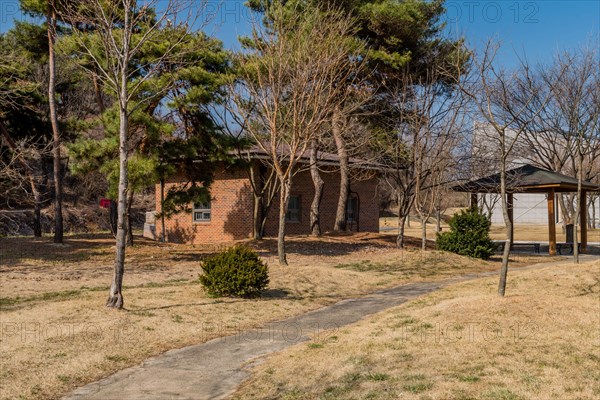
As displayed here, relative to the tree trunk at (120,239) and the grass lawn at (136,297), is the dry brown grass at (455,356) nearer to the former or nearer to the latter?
the grass lawn at (136,297)

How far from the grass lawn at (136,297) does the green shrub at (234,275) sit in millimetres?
282

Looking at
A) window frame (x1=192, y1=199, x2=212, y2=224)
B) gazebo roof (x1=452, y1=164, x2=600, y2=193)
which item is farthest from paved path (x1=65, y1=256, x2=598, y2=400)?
window frame (x1=192, y1=199, x2=212, y2=224)

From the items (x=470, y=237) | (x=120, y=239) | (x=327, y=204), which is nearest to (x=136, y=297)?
(x=120, y=239)

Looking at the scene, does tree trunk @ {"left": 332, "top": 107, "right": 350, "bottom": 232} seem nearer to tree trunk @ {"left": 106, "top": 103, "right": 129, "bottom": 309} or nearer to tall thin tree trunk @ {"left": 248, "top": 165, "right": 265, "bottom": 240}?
tall thin tree trunk @ {"left": 248, "top": 165, "right": 265, "bottom": 240}

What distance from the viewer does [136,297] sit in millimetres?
14203

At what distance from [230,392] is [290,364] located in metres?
1.35

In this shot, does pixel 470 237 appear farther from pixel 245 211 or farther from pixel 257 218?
pixel 245 211

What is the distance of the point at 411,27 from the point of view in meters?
28.0

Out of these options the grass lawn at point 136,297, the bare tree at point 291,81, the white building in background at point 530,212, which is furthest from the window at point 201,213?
the white building in background at point 530,212

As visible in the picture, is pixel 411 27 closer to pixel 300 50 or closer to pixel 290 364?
pixel 300 50

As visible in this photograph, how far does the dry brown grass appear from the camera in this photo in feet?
25.7

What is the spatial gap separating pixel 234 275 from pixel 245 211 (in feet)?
51.4

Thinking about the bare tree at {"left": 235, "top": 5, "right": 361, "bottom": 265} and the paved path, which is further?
the bare tree at {"left": 235, "top": 5, "right": 361, "bottom": 265}

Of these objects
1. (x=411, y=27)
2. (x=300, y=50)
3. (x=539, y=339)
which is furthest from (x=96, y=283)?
(x=411, y=27)
